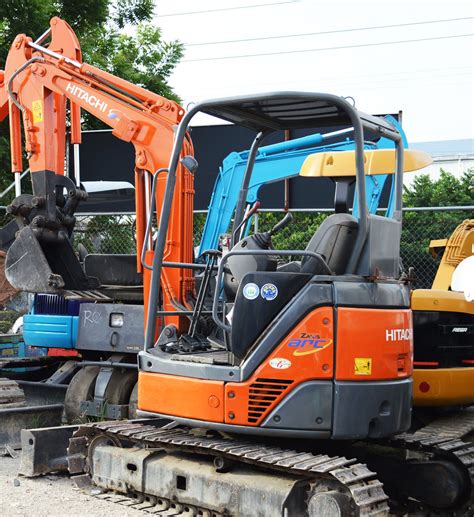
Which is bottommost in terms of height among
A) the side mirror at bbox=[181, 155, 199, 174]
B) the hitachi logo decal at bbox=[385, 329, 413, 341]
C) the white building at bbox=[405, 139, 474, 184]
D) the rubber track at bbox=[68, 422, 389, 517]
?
the rubber track at bbox=[68, 422, 389, 517]

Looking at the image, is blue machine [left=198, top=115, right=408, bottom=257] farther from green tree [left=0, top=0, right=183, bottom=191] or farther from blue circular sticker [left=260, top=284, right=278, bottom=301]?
green tree [left=0, top=0, right=183, bottom=191]

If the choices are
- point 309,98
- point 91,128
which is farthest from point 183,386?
point 91,128

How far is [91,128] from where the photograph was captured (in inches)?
754

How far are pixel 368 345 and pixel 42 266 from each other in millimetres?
4213

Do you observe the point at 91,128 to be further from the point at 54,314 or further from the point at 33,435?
the point at 33,435

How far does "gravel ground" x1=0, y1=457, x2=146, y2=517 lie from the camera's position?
613cm

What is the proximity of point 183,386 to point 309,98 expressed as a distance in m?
2.00

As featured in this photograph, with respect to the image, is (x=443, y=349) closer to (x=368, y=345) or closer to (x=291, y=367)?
(x=368, y=345)

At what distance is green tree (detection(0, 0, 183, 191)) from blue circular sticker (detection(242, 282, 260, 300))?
11210 millimetres

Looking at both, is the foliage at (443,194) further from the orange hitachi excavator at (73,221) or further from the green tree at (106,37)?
the orange hitachi excavator at (73,221)

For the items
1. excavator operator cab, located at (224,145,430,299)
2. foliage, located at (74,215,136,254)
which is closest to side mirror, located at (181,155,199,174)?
excavator operator cab, located at (224,145,430,299)

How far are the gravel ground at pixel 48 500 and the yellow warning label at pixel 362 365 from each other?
5.99 feet

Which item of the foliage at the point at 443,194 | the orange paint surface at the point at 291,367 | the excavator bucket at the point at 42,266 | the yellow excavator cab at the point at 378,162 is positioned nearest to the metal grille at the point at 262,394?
the orange paint surface at the point at 291,367

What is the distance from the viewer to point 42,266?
A: 854cm
